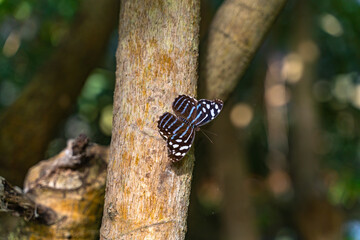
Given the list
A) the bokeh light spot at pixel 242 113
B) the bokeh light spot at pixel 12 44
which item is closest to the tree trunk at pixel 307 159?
the bokeh light spot at pixel 242 113

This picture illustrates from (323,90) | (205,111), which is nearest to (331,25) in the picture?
(323,90)

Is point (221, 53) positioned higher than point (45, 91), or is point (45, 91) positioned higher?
point (221, 53)

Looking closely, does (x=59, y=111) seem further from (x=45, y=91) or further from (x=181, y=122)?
(x=181, y=122)

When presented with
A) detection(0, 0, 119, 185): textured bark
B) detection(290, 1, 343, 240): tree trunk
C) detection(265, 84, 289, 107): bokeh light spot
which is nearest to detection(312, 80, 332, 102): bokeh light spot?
detection(265, 84, 289, 107): bokeh light spot

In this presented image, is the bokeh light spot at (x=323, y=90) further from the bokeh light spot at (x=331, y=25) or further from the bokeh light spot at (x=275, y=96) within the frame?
the bokeh light spot at (x=331, y=25)

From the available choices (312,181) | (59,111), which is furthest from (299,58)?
(59,111)

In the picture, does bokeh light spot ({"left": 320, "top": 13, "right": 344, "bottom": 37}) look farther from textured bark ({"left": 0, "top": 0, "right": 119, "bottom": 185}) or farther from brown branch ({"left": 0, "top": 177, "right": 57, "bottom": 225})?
brown branch ({"left": 0, "top": 177, "right": 57, "bottom": 225})

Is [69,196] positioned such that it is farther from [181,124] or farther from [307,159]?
[307,159]
